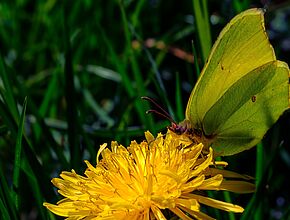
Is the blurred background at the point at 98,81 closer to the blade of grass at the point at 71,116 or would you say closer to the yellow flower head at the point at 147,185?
the blade of grass at the point at 71,116

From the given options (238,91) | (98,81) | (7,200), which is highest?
(238,91)

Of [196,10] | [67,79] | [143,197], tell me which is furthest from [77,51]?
[143,197]

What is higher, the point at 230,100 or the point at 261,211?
the point at 230,100

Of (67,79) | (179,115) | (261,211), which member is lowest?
(261,211)

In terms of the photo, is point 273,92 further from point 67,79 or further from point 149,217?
Answer: point 67,79

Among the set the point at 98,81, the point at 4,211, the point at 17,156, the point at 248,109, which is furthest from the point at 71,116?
the point at 98,81

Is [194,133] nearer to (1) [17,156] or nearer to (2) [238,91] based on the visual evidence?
(2) [238,91]

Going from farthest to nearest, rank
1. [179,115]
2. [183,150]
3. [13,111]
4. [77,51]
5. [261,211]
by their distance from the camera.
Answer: [77,51] → [179,115] → [13,111] → [261,211] → [183,150]

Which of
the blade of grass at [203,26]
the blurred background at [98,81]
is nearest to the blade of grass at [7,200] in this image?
the blurred background at [98,81]
